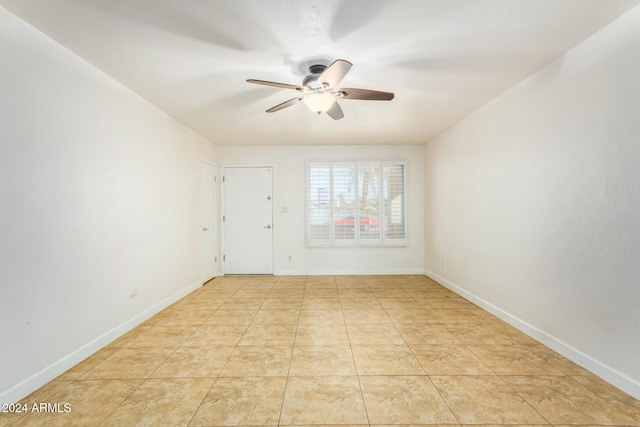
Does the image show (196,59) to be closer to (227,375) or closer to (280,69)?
(280,69)

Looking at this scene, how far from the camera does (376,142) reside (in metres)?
4.82

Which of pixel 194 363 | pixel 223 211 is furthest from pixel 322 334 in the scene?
pixel 223 211

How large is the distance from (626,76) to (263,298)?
4.04 m

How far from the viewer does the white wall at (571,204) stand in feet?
5.68

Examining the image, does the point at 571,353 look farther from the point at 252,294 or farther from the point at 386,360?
the point at 252,294

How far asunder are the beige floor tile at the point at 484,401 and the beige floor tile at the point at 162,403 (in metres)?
1.61

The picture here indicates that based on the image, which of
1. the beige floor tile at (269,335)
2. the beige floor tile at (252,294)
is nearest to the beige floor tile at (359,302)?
the beige floor tile at (269,335)

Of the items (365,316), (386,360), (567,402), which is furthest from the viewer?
(365,316)

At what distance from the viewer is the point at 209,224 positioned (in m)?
4.72

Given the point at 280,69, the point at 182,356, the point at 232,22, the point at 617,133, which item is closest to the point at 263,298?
the point at 182,356

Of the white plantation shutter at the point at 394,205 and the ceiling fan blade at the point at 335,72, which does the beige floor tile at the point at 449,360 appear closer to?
the ceiling fan blade at the point at 335,72

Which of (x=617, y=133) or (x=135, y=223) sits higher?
(x=617, y=133)

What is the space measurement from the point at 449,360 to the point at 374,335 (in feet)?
2.22

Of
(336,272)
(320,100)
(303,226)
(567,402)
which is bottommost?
(567,402)
